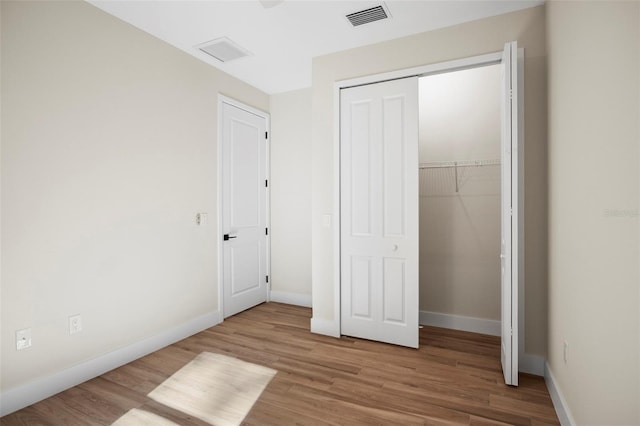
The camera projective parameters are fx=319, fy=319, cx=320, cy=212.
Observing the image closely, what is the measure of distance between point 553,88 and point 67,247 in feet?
11.7

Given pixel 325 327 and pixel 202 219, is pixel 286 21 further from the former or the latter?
pixel 325 327

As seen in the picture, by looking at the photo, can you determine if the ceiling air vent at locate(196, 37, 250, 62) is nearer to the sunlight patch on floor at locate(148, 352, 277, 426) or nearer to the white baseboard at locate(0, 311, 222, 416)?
the white baseboard at locate(0, 311, 222, 416)

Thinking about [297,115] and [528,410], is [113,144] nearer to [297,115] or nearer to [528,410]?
[297,115]

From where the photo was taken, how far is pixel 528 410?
2.00 meters

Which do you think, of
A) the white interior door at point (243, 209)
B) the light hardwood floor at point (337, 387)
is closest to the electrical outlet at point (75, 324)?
the light hardwood floor at point (337, 387)

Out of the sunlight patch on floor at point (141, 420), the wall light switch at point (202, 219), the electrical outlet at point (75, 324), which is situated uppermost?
the wall light switch at point (202, 219)

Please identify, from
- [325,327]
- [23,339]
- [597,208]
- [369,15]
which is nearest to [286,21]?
[369,15]

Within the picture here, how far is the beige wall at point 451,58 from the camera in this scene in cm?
242

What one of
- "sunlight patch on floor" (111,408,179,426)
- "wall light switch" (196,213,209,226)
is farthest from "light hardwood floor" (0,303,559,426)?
"wall light switch" (196,213,209,226)

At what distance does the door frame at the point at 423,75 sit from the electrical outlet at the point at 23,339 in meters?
2.31

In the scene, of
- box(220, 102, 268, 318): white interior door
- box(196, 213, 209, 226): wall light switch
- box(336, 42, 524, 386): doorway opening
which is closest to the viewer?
box(336, 42, 524, 386): doorway opening

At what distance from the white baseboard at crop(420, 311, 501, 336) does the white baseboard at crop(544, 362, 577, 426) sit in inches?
31.7

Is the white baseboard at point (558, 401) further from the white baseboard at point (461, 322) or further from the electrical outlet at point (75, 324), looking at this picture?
the electrical outlet at point (75, 324)

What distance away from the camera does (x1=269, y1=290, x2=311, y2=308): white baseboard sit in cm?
421
